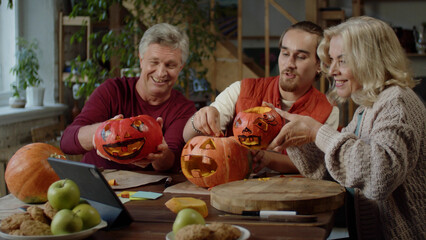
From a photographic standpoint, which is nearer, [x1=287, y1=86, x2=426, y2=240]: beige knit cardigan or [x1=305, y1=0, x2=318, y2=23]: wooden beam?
[x1=287, y1=86, x2=426, y2=240]: beige knit cardigan

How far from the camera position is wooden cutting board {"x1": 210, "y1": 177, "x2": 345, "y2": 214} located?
1.46 m

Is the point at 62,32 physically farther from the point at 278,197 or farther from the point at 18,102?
the point at 278,197

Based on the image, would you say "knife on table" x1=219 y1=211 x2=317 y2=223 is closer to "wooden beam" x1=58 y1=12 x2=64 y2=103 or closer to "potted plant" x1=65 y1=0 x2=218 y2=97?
"potted plant" x1=65 y1=0 x2=218 y2=97

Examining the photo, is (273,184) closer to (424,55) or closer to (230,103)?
(230,103)

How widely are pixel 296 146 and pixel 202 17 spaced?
9.62 feet

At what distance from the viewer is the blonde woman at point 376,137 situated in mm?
1545

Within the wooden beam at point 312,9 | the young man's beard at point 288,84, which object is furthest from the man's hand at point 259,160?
the wooden beam at point 312,9

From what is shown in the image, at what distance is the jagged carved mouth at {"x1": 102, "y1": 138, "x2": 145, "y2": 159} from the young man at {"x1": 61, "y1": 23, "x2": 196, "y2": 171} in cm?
46

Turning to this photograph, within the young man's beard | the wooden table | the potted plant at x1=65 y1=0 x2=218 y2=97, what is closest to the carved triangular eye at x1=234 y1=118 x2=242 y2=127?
the wooden table

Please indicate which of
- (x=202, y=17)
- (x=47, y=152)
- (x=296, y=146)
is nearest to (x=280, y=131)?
(x=296, y=146)

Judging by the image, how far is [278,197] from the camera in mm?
1488

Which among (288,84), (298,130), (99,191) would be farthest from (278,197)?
(288,84)

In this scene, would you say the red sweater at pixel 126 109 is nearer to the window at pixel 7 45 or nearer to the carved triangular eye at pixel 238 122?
the carved triangular eye at pixel 238 122

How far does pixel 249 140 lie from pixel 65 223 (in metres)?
Answer: 0.81
